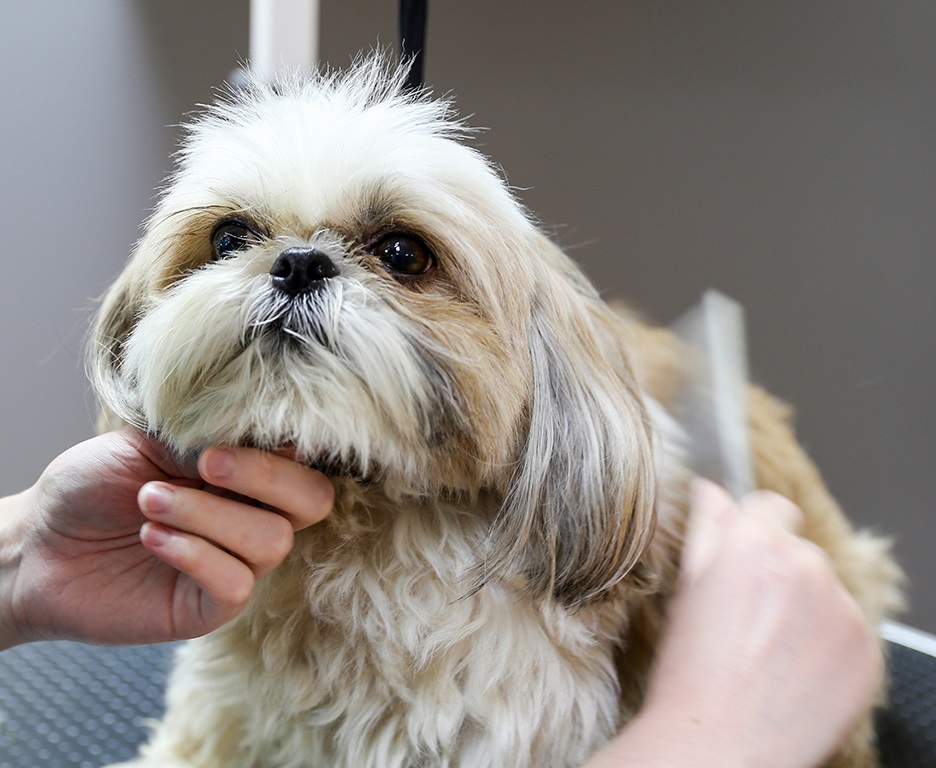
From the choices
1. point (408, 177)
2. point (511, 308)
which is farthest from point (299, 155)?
point (511, 308)

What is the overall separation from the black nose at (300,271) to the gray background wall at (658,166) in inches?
11.6

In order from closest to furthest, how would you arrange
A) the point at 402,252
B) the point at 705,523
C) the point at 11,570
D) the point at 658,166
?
the point at 402,252
the point at 11,570
the point at 705,523
the point at 658,166

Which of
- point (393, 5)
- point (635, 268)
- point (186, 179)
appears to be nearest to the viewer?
point (186, 179)

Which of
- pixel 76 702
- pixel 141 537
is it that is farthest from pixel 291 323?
pixel 76 702

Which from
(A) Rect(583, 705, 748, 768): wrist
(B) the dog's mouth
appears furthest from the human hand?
(B) the dog's mouth

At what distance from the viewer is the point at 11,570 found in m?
0.91

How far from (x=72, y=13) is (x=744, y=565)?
879mm

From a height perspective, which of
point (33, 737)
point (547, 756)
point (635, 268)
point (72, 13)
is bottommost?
point (33, 737)

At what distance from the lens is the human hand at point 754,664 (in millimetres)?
789

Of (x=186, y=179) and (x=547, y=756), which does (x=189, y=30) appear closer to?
Result: (x=186, y=179)

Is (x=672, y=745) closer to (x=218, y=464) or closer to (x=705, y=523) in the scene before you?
(x=705, y=523)

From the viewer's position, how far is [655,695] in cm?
85

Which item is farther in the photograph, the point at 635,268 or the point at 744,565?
the point at 635,268

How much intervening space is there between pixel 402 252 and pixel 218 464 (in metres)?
0.25
